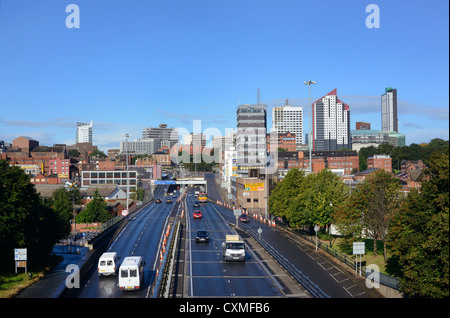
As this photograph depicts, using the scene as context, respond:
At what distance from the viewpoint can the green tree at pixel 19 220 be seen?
1273 inches

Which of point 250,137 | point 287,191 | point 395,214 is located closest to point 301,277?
point 395,214

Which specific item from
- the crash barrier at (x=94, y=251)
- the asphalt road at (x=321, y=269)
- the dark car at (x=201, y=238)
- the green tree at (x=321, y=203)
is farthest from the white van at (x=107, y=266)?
the green tree at (x=321, y=203)

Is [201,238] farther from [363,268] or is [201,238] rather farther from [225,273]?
[363,268]

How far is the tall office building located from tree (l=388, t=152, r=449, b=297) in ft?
400

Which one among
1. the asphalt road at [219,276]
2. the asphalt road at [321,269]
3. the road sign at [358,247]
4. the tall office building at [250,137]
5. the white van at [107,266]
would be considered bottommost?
the asphalt road at [321,269]

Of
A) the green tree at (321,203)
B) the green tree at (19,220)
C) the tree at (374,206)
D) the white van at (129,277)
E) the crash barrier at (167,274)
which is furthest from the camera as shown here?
the green tree at (321,203)

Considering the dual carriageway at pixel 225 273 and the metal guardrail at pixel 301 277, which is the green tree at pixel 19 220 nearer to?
the dual carriageway at pixel 225 273

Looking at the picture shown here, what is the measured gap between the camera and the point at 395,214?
32875 mm

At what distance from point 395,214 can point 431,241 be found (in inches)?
477

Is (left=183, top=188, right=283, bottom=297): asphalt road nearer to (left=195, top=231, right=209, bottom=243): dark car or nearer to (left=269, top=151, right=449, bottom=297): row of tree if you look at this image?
(left=195, top=231, right=209, bottom=243): dark car

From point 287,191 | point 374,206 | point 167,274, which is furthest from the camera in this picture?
point 287,191

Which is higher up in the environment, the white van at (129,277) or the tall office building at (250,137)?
the tall office building at (250,137)

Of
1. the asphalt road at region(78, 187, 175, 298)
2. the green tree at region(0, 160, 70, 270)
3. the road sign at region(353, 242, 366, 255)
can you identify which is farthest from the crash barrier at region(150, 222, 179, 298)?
the road sign at region(353, 242, 366, 255)
